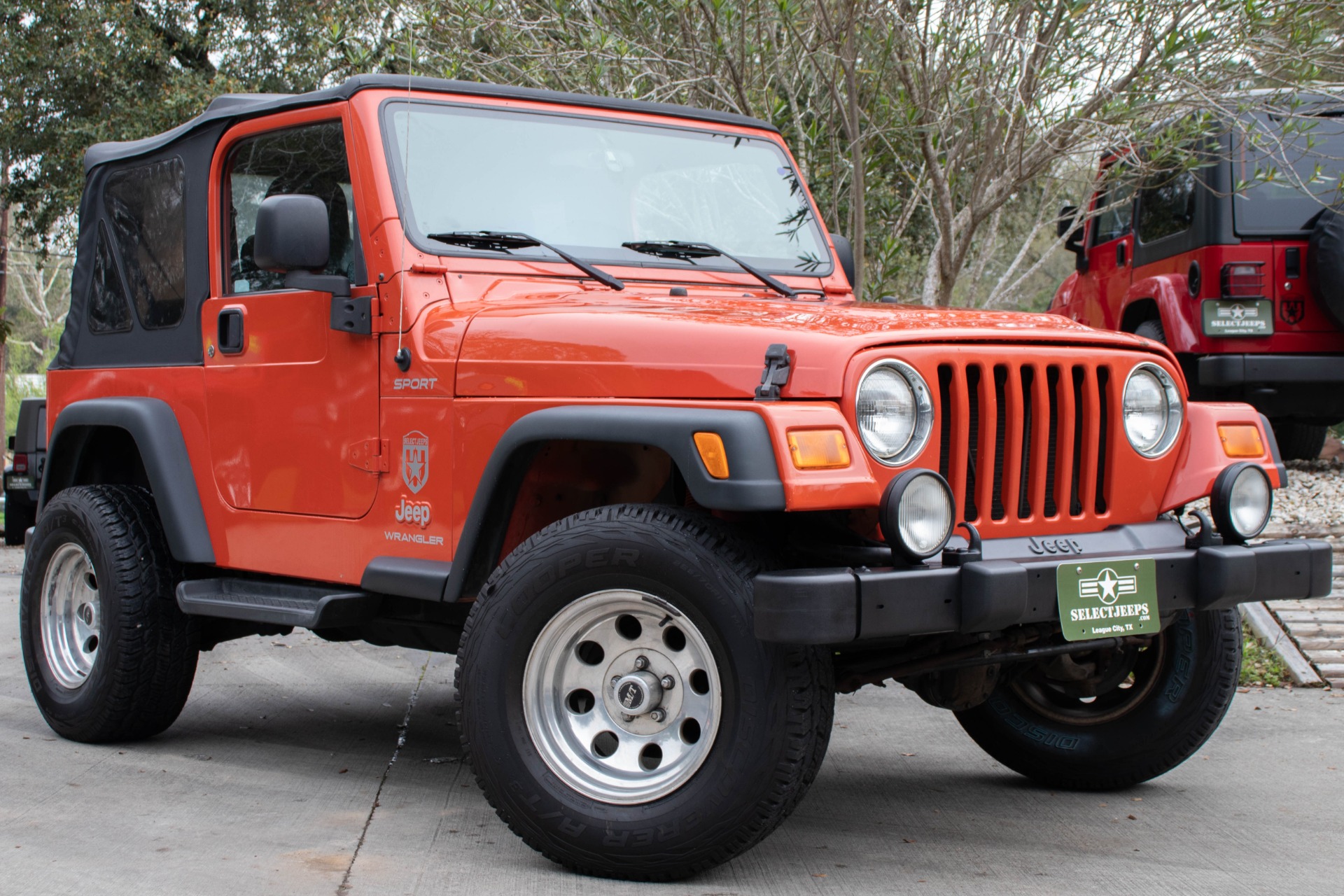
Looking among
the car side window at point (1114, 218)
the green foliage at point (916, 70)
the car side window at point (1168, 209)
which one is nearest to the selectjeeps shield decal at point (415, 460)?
the green foliage at point (916, 70)

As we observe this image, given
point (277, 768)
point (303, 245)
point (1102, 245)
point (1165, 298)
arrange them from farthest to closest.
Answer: point (1102, 245) → point (1165, 298) → point (277, 768) → point (303, 245)

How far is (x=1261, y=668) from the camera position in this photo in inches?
265

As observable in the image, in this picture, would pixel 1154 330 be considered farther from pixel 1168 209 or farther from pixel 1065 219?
pixel 1065 219

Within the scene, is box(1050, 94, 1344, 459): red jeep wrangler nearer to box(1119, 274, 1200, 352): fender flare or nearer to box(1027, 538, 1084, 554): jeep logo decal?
box(1119, 274, 1200, 352): fender flare

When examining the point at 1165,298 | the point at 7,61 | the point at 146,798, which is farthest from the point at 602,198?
the point at 7,61

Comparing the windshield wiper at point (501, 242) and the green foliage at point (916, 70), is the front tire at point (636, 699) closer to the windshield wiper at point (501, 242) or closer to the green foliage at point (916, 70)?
the windshield wiper at point (501, 242)

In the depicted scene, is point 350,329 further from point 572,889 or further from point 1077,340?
point 1077,340

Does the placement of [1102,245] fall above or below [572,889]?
above

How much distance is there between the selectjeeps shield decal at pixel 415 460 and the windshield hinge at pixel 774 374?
3.85 feet

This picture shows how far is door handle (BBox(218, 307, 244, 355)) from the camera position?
4910 mm

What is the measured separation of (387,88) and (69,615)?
2471 mm

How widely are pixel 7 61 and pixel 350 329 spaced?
15411mm

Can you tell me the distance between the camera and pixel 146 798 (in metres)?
4.52

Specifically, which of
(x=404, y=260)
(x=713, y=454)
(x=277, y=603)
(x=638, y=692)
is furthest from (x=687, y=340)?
(x=277, y=603)
